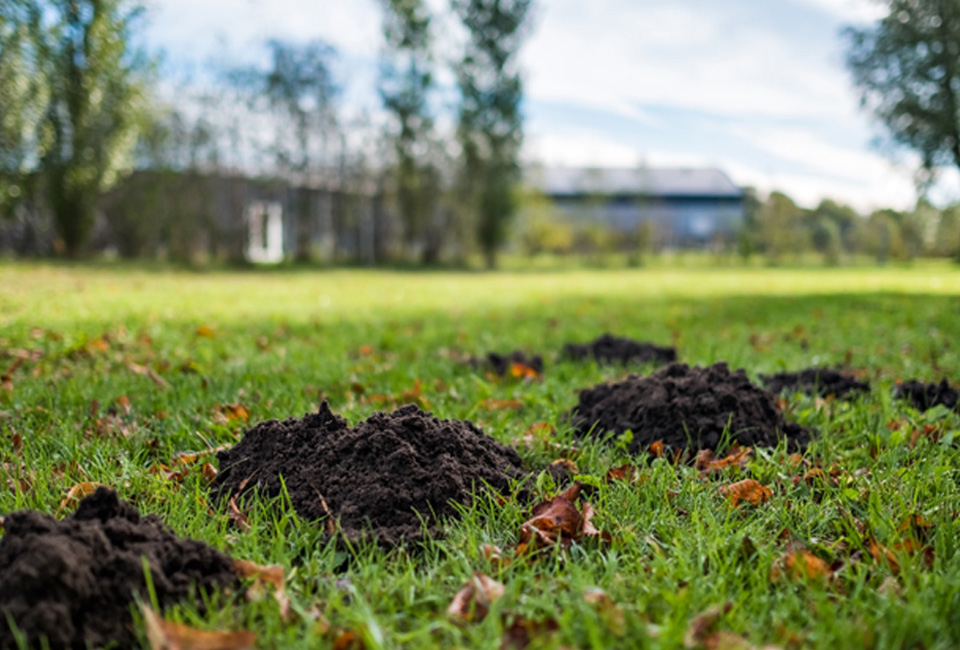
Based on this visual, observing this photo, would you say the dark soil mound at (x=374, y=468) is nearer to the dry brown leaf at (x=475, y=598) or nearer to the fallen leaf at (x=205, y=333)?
the dry brown leaf at (x=475, y=598)

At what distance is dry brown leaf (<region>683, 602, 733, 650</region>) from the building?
83.3ft

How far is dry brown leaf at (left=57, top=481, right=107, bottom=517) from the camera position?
2158 millimetres

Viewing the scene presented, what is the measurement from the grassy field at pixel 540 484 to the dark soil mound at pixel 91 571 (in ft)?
0.47

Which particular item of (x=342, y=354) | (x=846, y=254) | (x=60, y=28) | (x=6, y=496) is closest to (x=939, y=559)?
(x=6, y=496)

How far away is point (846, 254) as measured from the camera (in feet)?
120

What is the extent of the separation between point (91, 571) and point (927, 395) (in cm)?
398

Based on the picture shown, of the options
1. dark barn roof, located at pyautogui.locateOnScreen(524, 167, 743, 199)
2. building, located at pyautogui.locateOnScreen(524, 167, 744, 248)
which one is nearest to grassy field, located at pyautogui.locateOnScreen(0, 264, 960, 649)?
building, located at pyautogui.locateOnScreen(524, 167, 744, 248)

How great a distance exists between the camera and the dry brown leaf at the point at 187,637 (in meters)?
1.41

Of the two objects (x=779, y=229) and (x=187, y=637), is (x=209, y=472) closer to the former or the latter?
(x=187, y=637)

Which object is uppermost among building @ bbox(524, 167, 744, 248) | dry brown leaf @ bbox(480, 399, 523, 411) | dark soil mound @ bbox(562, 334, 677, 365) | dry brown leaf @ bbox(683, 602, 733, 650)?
building @ bbox(524, 167, 744, 248)

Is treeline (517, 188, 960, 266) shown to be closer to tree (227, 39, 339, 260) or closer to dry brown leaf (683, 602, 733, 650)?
tree (227, 39, 339, 260)

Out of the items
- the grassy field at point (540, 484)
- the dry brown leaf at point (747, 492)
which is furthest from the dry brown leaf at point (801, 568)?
the dry brown leaf at point (747, 492)

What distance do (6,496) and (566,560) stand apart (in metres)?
1.86

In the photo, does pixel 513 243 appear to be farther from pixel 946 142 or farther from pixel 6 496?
pixel 6 496
